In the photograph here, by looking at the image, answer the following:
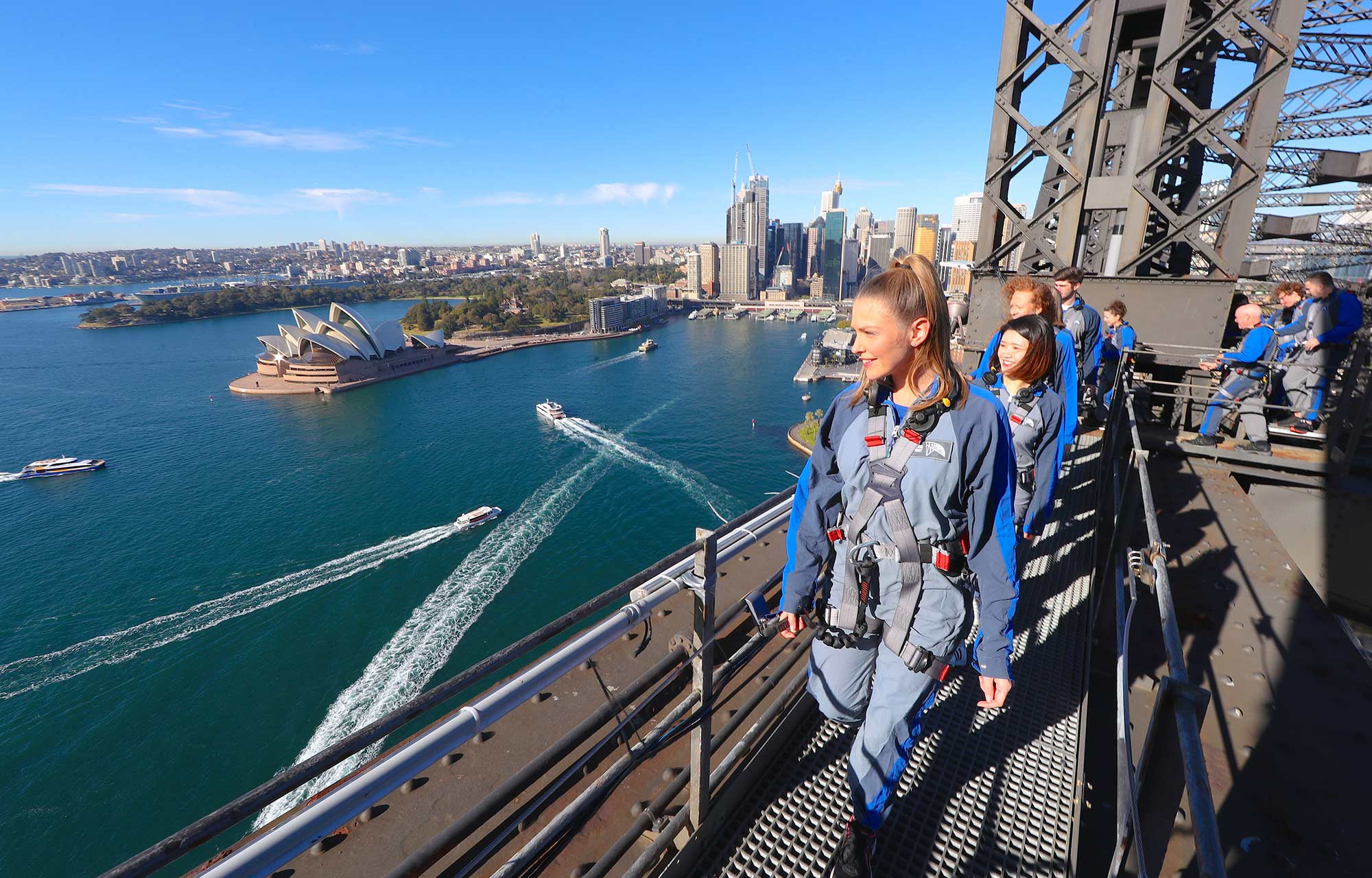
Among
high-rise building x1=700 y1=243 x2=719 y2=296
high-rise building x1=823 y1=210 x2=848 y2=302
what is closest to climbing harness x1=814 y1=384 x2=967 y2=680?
high-rise building x1=823 y1=210 x2=848 y2=302

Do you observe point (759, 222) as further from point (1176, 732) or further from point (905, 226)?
→ point (1176, 732)

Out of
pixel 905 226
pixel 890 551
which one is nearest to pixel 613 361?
pixel 890 551

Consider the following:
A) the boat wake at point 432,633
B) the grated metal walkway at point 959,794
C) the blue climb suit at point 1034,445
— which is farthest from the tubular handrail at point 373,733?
the boat wake at point 432,633

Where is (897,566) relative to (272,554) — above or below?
above

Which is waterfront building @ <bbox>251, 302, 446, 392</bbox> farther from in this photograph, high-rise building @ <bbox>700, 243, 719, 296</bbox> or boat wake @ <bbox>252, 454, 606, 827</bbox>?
high-rise building @ <bbox>700, 243, 719, 296</bbox>

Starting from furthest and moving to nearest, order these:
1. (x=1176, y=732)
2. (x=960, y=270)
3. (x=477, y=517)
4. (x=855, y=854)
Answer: (x=960, y=270), (x=477, y=517), (x=855, y=854), (x=1176, y=732)

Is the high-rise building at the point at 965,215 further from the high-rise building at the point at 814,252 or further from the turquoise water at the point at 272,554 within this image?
the turquoise water at the point at 272,554
